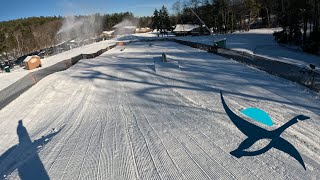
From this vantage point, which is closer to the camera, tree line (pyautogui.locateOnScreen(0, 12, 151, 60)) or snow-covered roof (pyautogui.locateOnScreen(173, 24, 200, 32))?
snow-covered roof (pyautogui.locateOnScreen(173, 24, 200, 32))

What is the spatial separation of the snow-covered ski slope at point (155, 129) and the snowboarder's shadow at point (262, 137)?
0.19 metres

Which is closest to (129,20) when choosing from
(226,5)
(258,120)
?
(226,5)

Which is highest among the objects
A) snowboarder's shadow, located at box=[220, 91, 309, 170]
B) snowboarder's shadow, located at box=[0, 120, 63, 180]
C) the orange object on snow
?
the orange object on snow

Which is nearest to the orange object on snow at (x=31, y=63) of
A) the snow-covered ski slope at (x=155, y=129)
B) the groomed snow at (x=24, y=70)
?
the groomed snow at (x=24, y=70)

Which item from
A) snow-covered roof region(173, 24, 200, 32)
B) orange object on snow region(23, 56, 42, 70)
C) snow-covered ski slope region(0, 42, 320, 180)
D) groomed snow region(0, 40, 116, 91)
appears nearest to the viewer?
snow-covered ski slope region(0, 42, 320, 180)

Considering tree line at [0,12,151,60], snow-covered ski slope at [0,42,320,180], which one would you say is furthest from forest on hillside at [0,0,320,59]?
snow-covered ski slope at [0,42,320,180]

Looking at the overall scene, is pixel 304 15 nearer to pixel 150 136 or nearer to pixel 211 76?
pixel 211 76

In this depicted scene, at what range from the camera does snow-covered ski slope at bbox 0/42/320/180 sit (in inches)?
325

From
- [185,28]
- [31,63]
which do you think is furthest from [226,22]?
[31,63]

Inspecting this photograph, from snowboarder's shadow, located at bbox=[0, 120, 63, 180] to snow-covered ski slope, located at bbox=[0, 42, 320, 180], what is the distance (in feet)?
0.13

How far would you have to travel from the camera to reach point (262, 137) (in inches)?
383

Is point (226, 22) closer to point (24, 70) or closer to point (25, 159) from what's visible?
point (24, 70)

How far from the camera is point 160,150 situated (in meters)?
9.41

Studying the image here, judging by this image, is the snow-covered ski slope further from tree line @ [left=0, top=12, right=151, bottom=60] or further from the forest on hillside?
tree line @ [left=0, top=12, right=151, bottom=60]
